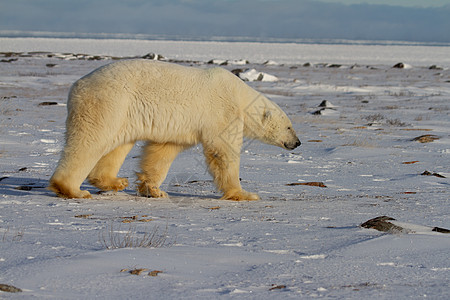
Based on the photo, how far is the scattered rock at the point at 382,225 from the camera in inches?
183

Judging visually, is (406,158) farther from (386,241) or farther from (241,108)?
(386,241)

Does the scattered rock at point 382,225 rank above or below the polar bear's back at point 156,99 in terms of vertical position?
below

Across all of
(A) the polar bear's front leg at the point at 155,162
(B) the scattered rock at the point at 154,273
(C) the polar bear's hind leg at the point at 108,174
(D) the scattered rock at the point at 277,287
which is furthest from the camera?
(A) the polar bear's front leg at the point at 155,162

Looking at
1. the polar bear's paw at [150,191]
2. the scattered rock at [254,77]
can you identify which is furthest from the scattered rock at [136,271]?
the scattered rock at [254,77]

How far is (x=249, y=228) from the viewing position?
479 centimetres

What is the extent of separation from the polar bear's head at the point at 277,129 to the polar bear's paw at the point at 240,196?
94 cm

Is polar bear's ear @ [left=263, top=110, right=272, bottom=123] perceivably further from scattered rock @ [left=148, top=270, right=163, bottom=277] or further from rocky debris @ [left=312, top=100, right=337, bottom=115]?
rocky debris @ [left=312, top=100, right=337, bottom=115]

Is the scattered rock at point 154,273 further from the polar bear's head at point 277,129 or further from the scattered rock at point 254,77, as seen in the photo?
the scattered rock at point 254,77

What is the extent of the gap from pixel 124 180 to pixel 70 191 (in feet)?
2.80

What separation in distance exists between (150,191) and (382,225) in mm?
2825

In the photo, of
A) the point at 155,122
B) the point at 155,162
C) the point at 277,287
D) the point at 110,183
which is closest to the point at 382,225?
the point at 277,287

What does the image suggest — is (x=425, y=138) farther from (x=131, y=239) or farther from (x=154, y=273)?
(x=154, y=273)

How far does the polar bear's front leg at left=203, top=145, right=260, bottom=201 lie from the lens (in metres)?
6.50

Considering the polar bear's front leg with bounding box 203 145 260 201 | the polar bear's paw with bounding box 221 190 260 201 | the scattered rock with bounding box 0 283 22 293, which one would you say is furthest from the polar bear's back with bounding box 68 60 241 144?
the scattered rock with bounding box 0 283 22 293
